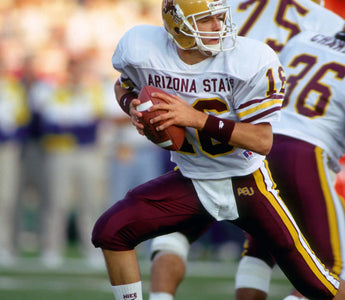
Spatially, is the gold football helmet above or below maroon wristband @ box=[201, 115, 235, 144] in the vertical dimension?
above

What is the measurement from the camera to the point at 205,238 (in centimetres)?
823

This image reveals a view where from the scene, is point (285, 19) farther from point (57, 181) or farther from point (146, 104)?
point (57, 181)

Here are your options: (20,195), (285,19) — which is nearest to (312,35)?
(285,19)

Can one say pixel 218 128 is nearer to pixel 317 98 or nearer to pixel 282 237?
pixel 282 237

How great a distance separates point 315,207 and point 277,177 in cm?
23

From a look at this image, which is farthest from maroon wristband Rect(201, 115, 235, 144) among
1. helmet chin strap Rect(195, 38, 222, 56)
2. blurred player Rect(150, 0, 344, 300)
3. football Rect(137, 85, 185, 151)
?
blurred player Rect(150, 0, 344, 300)

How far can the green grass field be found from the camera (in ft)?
17.8

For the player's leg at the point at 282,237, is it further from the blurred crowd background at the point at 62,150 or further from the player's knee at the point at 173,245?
the blurred crowd background at the point at 62,150

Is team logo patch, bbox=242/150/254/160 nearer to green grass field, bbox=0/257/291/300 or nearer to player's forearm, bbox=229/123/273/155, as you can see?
player's forearm, bbox=229/123/273/155

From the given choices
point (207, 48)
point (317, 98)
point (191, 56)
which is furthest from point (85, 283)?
point (207, 48)

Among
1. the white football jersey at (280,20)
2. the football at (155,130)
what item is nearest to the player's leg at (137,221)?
the football at (155,130)

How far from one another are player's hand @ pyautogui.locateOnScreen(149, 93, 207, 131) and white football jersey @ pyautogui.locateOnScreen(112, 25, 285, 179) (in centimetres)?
12

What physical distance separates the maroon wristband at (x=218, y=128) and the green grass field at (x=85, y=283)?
235 centimetres

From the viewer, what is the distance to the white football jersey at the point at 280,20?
12.9 feet
